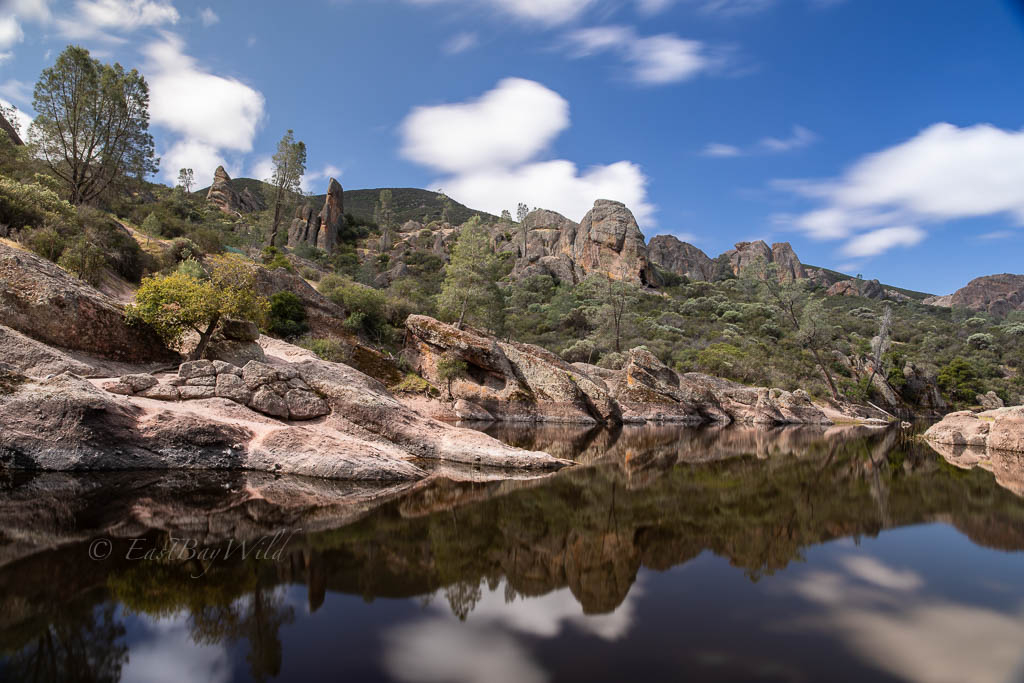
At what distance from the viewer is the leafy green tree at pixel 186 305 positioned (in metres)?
16.6

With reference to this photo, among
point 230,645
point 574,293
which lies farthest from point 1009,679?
point 574,293

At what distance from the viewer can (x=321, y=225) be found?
293 feet

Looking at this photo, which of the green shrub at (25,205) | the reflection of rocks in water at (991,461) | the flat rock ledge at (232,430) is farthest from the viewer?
the green shrub at (25,205)

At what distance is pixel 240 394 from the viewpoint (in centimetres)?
1294

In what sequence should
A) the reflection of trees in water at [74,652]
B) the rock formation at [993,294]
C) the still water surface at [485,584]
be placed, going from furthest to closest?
the rock formation at [993,294] → the still water surface at [485,584] → the reflection of trees in water at [74,652]

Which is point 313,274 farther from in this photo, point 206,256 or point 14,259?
point 14,259

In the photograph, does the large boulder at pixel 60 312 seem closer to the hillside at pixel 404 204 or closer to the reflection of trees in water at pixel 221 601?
the reflection of trees in water at pixel 221 601

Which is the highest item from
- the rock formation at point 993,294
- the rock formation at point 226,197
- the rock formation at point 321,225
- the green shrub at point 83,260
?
the rock formation at point 993,294

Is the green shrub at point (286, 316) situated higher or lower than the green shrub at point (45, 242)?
lower

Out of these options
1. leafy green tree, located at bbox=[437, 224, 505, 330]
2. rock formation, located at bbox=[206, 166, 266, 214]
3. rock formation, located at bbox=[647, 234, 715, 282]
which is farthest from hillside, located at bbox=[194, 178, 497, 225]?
leafy green tree, located at bbox=[437, 224, 505, 330]

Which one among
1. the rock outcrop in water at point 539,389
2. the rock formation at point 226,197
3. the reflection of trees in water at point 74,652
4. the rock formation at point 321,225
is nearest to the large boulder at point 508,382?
the rock outcrop in water at point 539,389

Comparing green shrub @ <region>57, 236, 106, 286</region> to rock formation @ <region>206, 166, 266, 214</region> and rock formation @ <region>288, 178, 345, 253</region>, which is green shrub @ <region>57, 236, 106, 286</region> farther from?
rock formation @ <region>206, 166, 266, 214</region>

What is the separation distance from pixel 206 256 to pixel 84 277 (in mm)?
13667

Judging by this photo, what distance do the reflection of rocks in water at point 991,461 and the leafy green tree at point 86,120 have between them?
149ft
